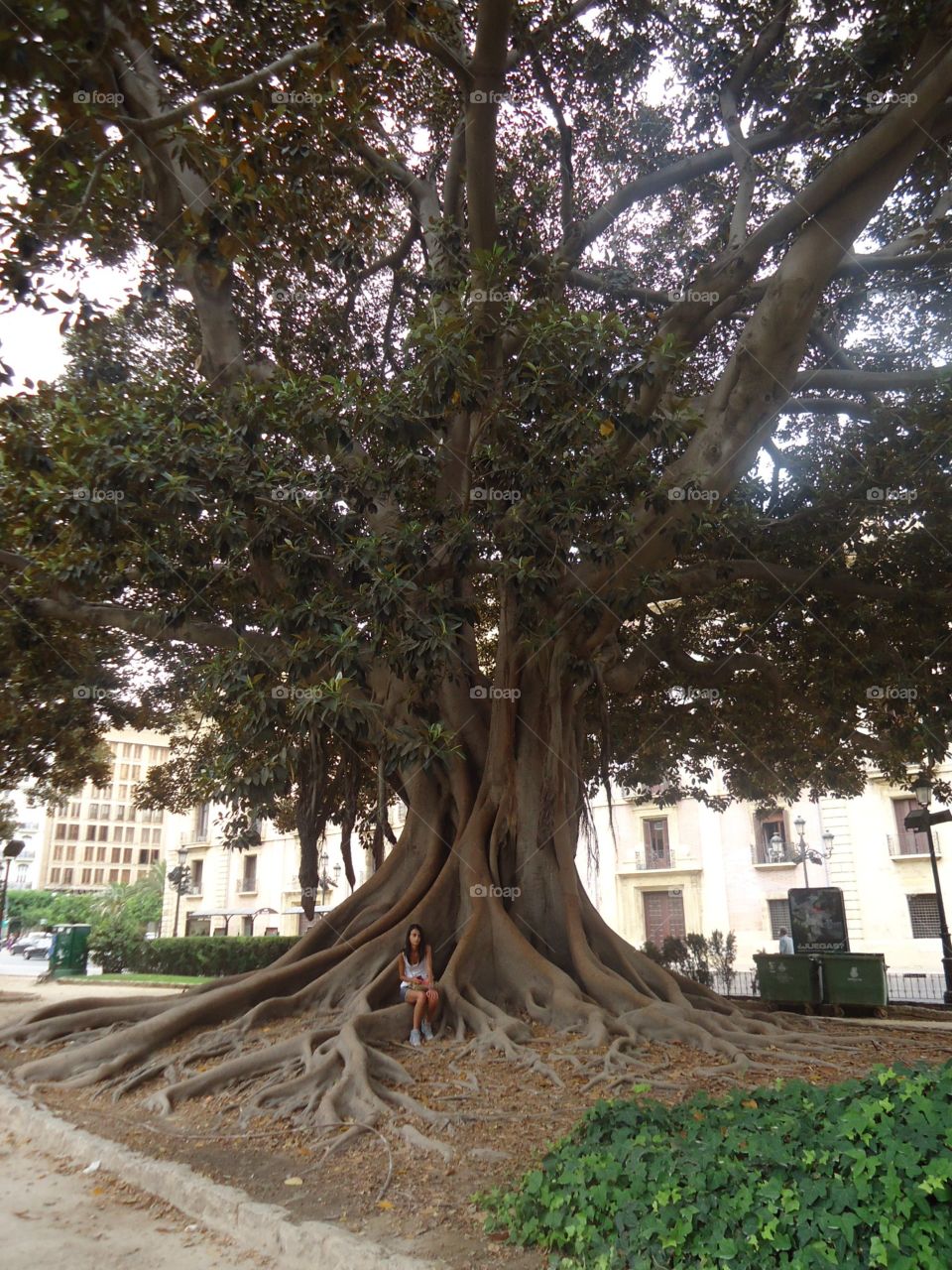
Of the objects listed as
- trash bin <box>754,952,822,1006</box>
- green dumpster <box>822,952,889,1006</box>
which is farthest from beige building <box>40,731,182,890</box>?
green dumpster <box>822,952,889,1006</box>

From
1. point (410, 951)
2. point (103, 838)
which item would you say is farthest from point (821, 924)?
point (103, 838)

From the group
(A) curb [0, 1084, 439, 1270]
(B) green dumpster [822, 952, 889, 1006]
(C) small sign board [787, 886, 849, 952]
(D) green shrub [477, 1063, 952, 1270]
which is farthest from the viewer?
(C) small sign board [787, 886, 849, 952]

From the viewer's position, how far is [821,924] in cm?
1511

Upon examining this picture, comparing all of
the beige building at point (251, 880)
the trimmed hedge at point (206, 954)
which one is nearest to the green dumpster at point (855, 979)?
the trimmed hedge at point (206, 954)

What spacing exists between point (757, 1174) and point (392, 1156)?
2635 millimetres

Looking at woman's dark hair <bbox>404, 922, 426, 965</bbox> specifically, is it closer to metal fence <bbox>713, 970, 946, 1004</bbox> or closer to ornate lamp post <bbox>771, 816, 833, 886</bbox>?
metal fence <bbox>713, 970, 946, 1004</bbox>

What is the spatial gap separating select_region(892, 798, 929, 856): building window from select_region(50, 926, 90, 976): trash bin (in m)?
23.5

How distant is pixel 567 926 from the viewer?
32.0 feet

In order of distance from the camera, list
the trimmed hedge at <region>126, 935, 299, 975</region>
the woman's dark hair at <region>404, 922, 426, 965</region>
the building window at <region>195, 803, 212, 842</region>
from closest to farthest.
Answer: the woman's dark hair at <region>404, 922, 426, 965</region> < the trimmed hedge at <region>126, 935, 299, 975</region> < the building window at <region>195, 803, 212, 842</region>

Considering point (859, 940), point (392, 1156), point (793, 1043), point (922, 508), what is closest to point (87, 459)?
point (392, 1156)

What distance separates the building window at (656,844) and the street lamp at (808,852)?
5.10 metres

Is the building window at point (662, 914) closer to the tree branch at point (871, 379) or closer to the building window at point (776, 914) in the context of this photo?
the building window at point (776, 914)

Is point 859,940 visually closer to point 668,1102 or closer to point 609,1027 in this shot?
point 609,1027

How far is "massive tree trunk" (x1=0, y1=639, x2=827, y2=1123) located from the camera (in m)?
7.14
